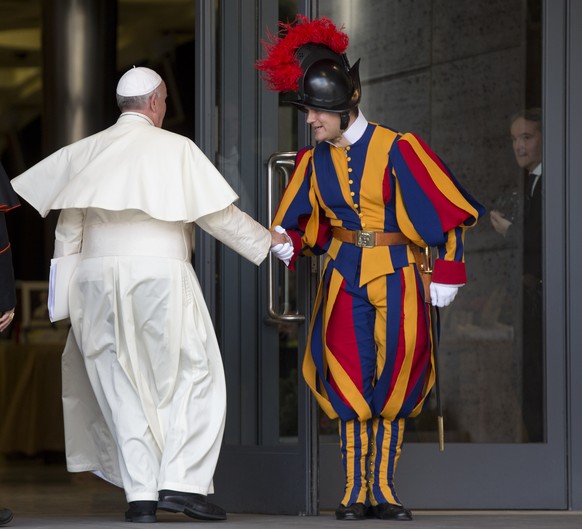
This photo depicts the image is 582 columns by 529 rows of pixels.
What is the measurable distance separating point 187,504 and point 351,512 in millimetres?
632

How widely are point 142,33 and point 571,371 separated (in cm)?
934

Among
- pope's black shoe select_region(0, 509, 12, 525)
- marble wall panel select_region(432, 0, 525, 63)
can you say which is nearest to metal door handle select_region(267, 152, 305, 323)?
marble wall panel select_region(432, 0, 525, 63)

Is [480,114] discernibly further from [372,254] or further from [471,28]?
[372,254]

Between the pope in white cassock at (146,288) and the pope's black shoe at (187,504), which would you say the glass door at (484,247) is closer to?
the pope's black shoe at (187,504)

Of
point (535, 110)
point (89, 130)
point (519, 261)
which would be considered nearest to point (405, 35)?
point (535, 110)

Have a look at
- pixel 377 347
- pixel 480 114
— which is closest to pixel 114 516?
pixel 377 347

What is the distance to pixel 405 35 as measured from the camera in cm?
632

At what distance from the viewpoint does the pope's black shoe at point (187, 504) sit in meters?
5.00

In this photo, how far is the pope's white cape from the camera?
16.5ft

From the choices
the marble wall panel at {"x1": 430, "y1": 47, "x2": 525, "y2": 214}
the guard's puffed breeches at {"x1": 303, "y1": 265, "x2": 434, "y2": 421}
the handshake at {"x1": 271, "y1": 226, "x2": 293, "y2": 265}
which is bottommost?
the guard's puffed breeches at {"x1": 303, "y1": 265, "x2": 434, "y2": 421}

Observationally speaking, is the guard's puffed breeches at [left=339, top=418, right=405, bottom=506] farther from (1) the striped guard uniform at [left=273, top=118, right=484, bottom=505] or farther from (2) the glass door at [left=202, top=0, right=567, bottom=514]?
(2) the glass door at [left=202, top=0, right=567, bottom=514]

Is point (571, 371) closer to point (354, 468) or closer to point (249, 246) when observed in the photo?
point (354, 468)

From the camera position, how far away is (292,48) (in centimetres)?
533

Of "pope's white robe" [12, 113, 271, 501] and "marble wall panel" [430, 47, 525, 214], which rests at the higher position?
"marble wall panel" [430, 47, 525, 214]
